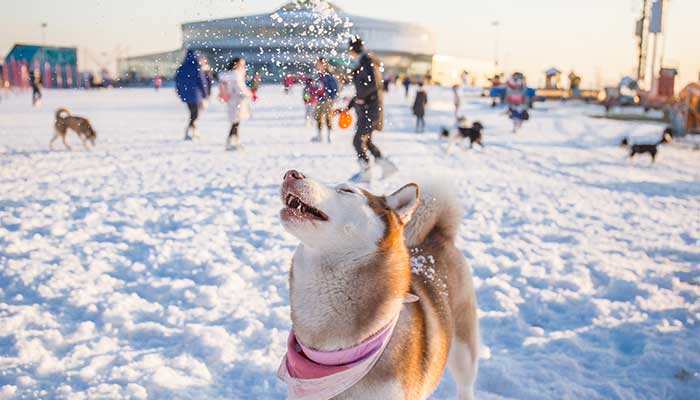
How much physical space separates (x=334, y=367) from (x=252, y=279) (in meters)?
2.94

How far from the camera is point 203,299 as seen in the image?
446 cm

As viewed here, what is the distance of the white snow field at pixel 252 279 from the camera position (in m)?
3.39

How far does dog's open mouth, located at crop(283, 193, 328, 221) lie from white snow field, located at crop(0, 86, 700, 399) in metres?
1.30

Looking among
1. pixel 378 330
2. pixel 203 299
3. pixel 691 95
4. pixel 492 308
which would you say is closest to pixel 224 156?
pixel 203 299

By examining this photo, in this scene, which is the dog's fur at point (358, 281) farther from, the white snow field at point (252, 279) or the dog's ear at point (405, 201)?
the white snow field at point (252, 279)

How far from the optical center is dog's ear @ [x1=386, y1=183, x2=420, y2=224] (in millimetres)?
2320

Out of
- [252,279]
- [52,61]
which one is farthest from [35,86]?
[52,61]

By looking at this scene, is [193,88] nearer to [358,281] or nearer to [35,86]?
[358,281]

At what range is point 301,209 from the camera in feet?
6.75

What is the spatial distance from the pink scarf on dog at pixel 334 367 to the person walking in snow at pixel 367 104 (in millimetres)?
6155

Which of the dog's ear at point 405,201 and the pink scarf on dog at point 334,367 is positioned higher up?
the dog's ear at point 405,201

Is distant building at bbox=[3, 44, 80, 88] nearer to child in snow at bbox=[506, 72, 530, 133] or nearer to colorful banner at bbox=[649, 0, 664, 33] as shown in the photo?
child in snow at bbox=[506, 72, 530, 133]

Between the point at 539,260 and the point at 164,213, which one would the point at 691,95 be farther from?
→ the point at 164,213

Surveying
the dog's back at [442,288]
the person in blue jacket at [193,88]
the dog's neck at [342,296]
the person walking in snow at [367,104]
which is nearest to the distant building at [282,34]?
the dog's back at [442,288]
